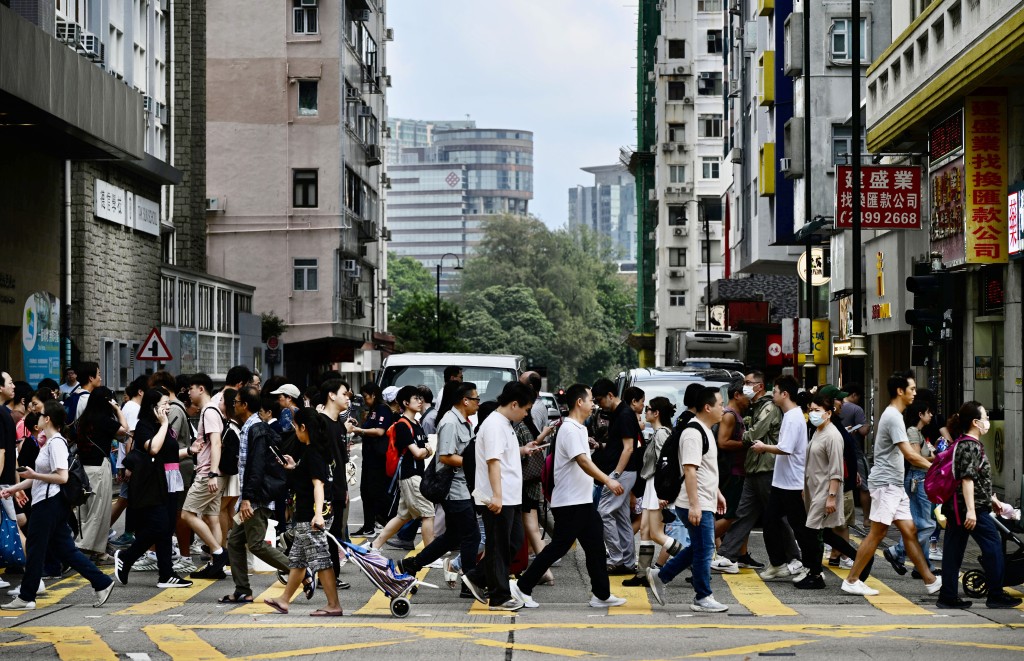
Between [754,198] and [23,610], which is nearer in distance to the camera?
[23,610]

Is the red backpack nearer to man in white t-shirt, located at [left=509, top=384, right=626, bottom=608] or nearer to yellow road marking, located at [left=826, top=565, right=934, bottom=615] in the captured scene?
man in white t-shirt, located at [left=509, top=384, right=626, bottom=608]

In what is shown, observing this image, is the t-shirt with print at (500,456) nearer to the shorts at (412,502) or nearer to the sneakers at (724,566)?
the shorts at (412,502)

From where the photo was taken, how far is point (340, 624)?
11.8 m

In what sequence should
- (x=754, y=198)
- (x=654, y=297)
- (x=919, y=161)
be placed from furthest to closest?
(x=654, y=297) < (x=754, y=198) < (x=919, y=161)

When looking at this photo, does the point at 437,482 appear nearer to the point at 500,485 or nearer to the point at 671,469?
the point at 500,485

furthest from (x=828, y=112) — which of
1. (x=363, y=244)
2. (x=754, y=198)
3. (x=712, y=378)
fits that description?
(x=363, y=244)

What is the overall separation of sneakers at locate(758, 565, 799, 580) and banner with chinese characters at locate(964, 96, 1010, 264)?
9.63 meters

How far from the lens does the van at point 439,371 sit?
22.3 m

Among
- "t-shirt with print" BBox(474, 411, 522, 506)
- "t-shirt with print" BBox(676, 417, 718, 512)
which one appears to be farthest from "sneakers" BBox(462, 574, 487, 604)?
"t-shirt with print" BBox(676, 417, 718, 512)

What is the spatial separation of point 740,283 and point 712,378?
48799 millimetres

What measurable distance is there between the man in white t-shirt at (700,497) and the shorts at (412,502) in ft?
10.3

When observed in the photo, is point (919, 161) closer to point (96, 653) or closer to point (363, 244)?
point (96, 653)

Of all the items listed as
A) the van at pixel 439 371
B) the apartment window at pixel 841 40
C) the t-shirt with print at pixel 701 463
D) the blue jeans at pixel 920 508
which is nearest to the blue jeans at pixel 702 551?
the t-shirt with print at pixel 701 463

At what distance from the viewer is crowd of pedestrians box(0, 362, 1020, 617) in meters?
12.5
